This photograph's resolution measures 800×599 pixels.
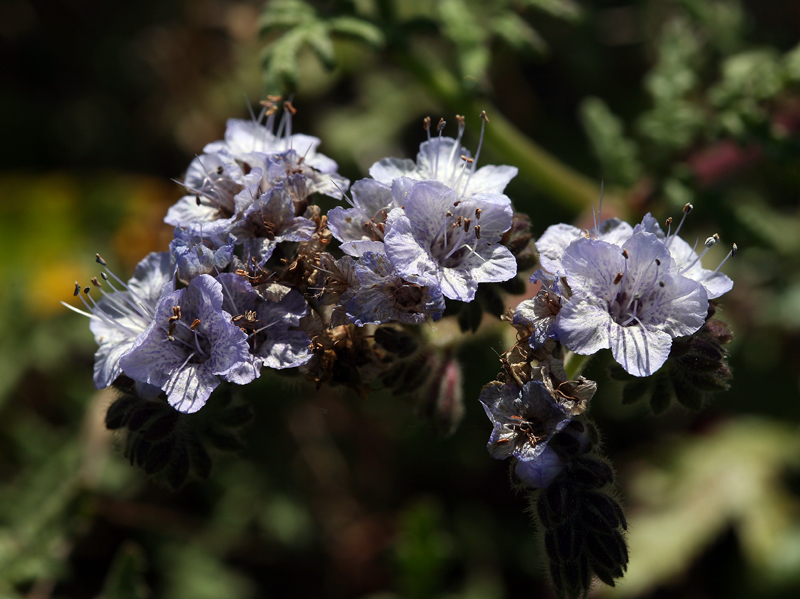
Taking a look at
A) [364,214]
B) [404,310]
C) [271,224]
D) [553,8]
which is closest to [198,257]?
[271,224]

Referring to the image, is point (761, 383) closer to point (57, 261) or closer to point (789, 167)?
point (789, 167)

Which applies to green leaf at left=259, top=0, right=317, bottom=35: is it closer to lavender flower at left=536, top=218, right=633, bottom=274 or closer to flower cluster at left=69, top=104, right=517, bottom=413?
flower cluster at left=69, top=104, right=517, bottom=413

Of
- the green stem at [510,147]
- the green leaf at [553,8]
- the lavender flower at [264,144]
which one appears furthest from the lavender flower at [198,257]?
the green leaf at [553,8]

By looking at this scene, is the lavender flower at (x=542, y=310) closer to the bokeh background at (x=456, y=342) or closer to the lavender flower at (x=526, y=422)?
the lavender flower at (x=526, y=422)

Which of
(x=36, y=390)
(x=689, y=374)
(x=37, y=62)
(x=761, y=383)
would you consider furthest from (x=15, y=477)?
(x=761, y=383)

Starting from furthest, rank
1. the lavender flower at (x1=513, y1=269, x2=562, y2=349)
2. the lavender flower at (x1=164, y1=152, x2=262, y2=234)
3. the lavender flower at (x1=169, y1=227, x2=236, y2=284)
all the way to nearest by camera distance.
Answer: the lavender flower at (x1=164, y1=152, x2=262, y2=234) → the lavender flower at (x1=169, y1=227, x2=236, y2=284) → the lavender flower at (x1=513, y1=269, x2=562, y2=349)

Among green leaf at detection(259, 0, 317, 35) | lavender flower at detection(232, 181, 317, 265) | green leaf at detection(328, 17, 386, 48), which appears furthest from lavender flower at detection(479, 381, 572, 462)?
green leaf at detection(259, 0, 317, 35)
